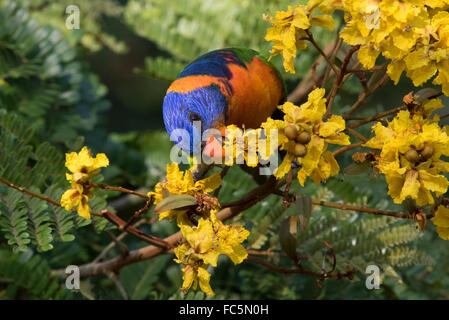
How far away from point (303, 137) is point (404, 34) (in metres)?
0.20

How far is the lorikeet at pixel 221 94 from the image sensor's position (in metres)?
1.05

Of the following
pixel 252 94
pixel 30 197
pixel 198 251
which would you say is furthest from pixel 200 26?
pixel 198 251

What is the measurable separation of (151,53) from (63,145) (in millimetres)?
1812

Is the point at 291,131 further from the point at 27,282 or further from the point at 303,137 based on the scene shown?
the point at 27,282

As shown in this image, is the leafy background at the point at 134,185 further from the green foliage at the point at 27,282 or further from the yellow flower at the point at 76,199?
the yellow flower at the point at 76,199

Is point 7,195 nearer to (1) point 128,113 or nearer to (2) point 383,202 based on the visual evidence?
(2) point 383,202

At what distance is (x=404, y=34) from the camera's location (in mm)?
710

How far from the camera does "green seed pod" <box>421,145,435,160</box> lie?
0.73 metres

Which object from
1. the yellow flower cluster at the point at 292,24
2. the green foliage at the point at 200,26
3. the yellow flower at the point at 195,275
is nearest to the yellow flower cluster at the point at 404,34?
the yellow flower cluster at the point at 292,24

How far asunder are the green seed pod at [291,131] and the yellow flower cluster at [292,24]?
142 mm

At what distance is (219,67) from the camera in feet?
3.73

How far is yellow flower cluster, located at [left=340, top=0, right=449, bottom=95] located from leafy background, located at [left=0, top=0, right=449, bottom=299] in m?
0.21

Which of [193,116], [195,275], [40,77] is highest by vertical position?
[40,77]

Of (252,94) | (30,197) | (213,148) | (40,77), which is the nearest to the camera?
(213,148)
